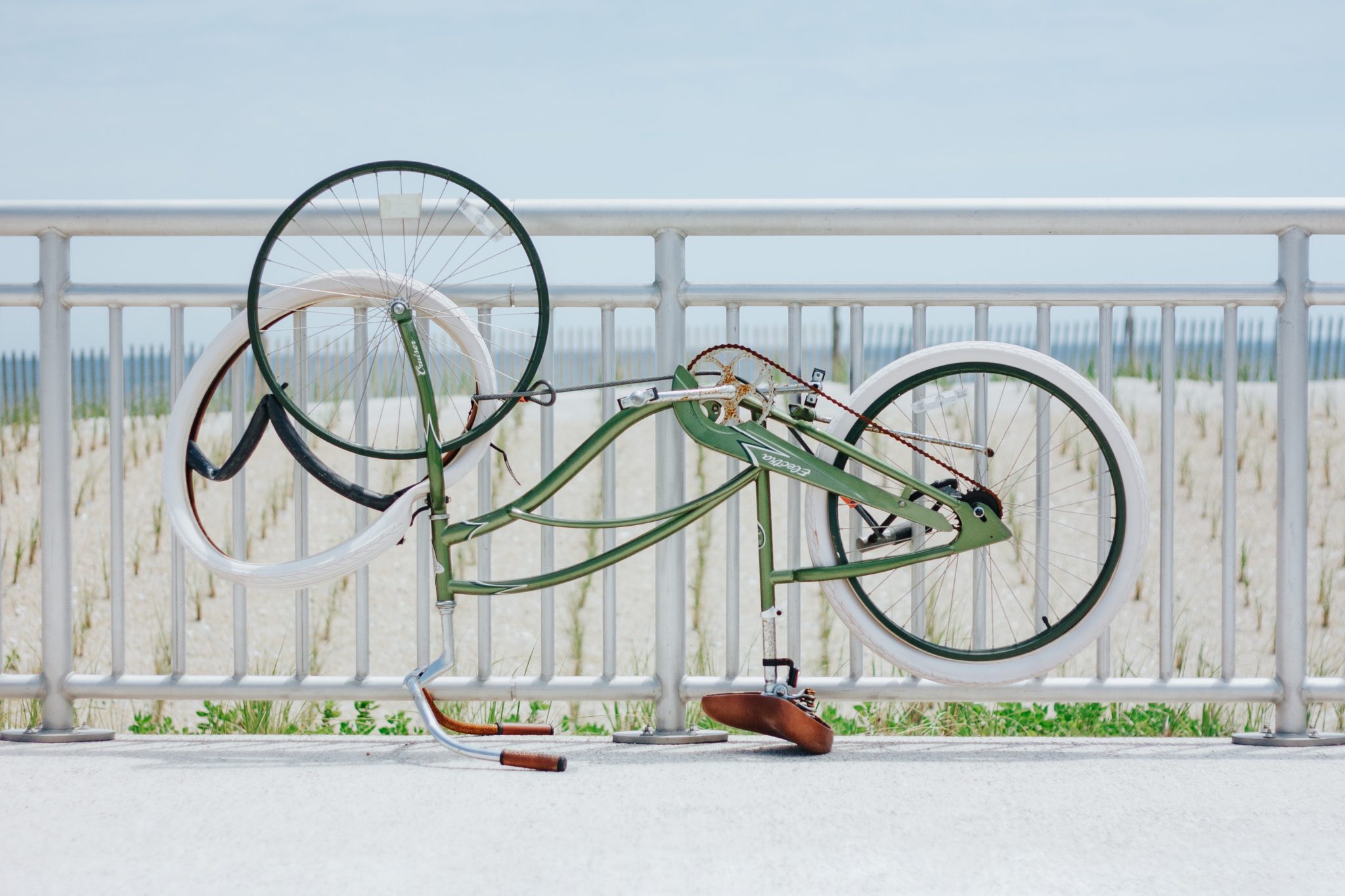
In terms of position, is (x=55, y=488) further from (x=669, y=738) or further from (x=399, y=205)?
(x=669, y=738)

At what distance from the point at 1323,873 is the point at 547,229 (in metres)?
2.10

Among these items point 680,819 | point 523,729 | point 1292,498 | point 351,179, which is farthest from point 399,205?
point 1292,498

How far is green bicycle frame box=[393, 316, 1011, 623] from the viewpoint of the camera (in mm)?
2730

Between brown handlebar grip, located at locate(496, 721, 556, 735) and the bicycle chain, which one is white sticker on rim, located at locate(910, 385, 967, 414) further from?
brown handlebar grip, located at locate(496, 721, 556, 735)

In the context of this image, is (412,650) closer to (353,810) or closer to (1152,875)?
(353,810)

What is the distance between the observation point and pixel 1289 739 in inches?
116

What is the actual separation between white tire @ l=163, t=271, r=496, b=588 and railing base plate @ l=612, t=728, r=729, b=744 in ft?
2.44

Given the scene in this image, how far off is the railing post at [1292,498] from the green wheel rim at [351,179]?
1755mm

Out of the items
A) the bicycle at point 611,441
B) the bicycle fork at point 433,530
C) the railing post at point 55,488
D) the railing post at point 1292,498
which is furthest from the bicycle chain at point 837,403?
the railing post at point 55,488

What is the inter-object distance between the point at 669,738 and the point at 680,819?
0.67 meters

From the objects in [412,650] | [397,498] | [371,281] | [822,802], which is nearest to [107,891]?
[397,498]

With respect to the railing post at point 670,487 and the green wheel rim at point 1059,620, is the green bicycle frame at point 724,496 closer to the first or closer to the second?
the green wheel rim at point 1059,620

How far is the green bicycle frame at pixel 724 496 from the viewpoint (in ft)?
8.96

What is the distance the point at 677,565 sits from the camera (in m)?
3.00
